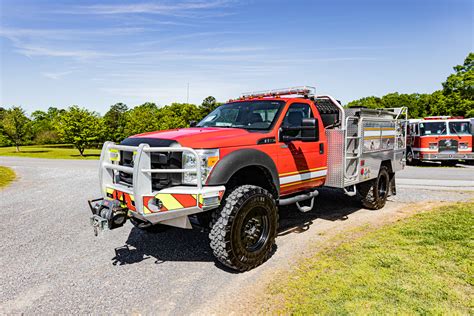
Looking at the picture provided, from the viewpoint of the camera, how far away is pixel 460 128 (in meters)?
15.8

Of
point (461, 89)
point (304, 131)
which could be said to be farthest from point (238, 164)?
point (461, 89)

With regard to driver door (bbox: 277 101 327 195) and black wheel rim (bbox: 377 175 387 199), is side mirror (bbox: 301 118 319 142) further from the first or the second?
black wheel rim (bbox: 377 175 387 199)

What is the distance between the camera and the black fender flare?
154 inches

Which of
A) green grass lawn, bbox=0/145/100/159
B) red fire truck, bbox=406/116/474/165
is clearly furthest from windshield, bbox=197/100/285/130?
green grass lawn, bbox=0/145/100/159

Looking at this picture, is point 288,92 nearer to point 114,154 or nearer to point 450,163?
point 114,154

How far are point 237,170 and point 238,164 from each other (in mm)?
85

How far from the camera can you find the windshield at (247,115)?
5038 millimetres

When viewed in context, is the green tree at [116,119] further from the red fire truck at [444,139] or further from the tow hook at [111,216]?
the tow hook at [111,216]

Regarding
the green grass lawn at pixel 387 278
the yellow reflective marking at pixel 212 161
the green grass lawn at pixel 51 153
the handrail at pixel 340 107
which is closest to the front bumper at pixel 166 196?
the yellow reflective marking at pixel 212 161

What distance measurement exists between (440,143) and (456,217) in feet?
37.6

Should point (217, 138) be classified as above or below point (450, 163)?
above

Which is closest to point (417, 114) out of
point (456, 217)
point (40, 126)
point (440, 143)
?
point (440, 143)

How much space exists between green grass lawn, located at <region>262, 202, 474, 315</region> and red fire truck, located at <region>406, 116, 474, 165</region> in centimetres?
1228

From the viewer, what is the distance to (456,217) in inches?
249
